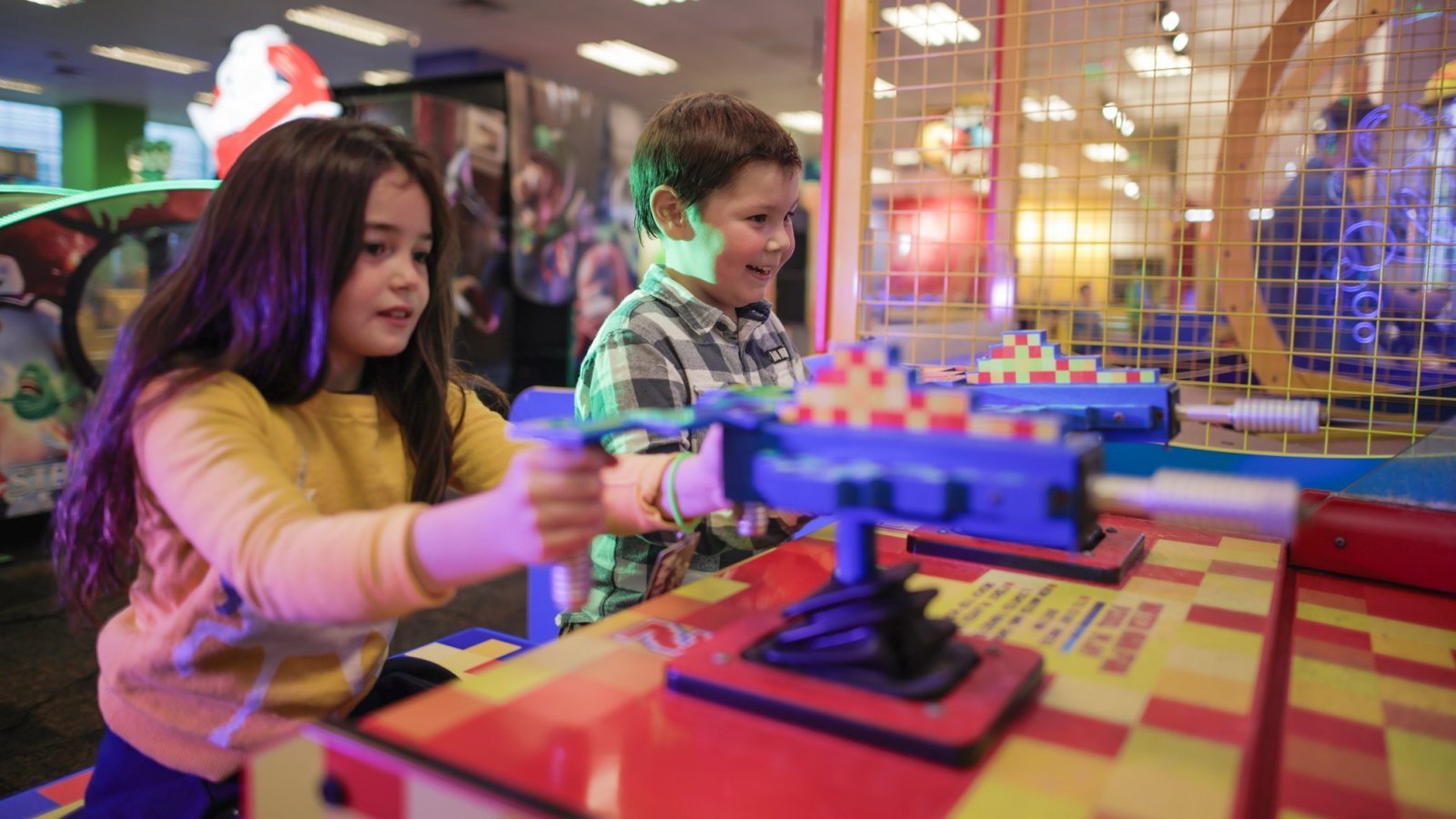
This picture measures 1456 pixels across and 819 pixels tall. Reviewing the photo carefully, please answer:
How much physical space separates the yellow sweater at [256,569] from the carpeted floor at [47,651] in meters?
1.09

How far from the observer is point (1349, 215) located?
2.38 metres

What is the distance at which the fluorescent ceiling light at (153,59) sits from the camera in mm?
7805

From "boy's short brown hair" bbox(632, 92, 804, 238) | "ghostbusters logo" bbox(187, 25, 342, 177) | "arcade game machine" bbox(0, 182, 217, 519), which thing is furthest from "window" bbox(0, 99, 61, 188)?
"boy's short brown hair" bbox(632, 92, 804, 238)

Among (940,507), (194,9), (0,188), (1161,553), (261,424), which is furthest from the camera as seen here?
(194,9)

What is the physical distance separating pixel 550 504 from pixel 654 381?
1.96 ft

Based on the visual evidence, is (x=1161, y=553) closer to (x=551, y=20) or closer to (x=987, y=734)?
(x=987, y=734)

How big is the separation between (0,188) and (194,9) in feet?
14.3

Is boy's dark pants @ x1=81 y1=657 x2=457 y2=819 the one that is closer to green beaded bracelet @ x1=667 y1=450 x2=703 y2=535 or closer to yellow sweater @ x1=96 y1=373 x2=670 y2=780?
yellow sweater @ x1=96 y1=373 x2=670 y2=780

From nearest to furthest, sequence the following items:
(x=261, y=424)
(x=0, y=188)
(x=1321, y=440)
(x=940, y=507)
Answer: (x=940, y=507)
(x=261, y=424)
(x=1321, y=440)
(x=0, y=188)

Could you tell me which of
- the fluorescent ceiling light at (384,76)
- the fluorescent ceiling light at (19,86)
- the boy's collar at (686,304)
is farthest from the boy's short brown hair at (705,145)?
the fluorescent ceiling light at (19,86)

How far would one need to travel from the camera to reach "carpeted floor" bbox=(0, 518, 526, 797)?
6.40 ft

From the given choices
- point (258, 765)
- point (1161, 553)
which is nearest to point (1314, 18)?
point (1161, 553)

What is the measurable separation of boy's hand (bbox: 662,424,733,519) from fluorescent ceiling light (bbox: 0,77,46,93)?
10329mm

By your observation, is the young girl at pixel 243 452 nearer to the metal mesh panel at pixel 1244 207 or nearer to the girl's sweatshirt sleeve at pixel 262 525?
the girl's sweatshirt sleeve at pixel 262 525
